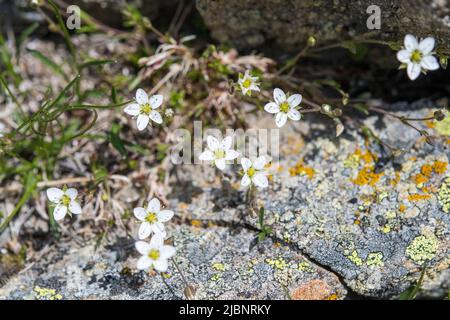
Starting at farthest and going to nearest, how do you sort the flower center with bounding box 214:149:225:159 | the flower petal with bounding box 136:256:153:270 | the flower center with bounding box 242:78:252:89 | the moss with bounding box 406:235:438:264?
the flower center with bounding box 242:78:252:89 → the flower center with bounding box 214:149:225:159 → the moss with bounding box 406:235:438:264 → the flower petal with bounding box 136:256:153:270

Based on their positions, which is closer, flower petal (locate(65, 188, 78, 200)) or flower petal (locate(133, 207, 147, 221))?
flower petal (locate(133, 207, 147, 221))

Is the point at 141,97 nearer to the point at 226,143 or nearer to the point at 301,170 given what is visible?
the point at 226,143

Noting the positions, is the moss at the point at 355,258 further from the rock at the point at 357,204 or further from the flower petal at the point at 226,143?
the flower petal at the point at 226,143

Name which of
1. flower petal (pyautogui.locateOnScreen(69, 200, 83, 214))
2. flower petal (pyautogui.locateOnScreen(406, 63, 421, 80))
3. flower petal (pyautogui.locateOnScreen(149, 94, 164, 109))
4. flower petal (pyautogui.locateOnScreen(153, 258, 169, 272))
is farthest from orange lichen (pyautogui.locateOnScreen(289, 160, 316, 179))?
flower petal (pyautogui.locateOnScreen(69, 200, 83, 214))

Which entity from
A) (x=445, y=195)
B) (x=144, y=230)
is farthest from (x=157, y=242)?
(x=445, y=195)

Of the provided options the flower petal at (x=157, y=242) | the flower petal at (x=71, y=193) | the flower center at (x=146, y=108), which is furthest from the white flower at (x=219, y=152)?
the flower petal at (x=71, y=193)

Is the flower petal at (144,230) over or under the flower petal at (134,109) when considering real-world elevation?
under

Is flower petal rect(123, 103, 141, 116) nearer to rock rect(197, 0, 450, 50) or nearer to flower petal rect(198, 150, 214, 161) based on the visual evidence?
flower petal rect(198, 150, 214, 161)
